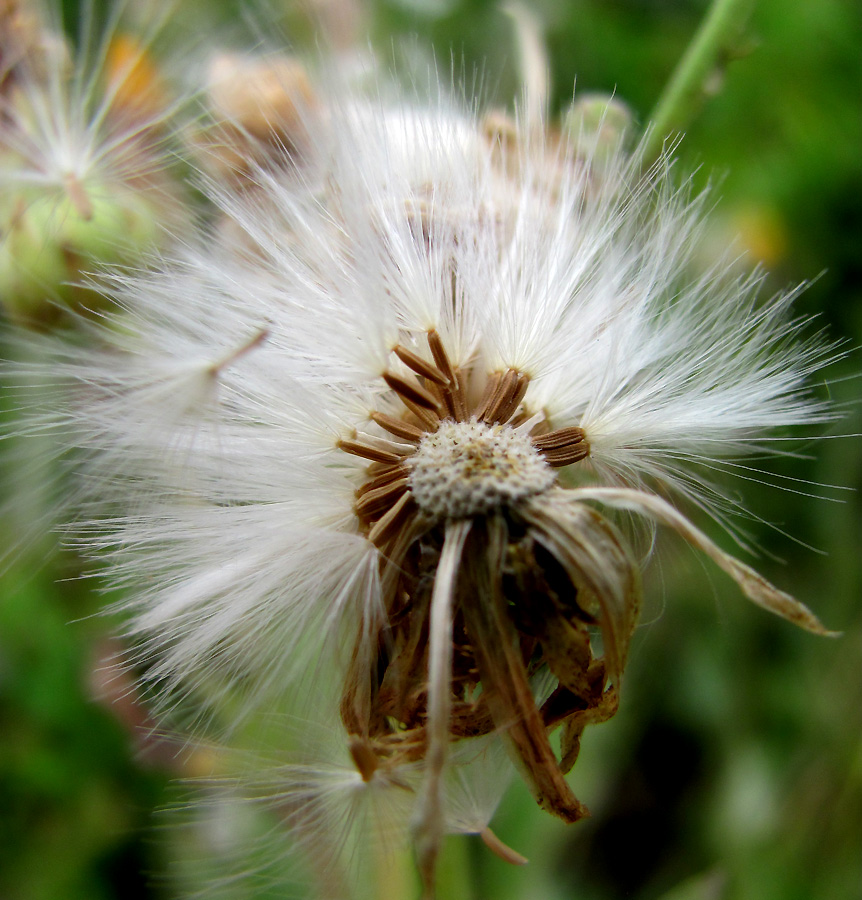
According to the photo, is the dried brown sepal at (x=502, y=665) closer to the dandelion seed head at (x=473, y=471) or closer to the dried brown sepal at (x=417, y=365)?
the dandelion seed head at (x=473, y=471)

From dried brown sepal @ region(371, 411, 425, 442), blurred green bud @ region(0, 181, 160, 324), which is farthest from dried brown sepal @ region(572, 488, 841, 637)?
blurred green bud @ region(0, 181, 160, 324)

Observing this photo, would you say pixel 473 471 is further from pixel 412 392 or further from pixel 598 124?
pixel 598 124

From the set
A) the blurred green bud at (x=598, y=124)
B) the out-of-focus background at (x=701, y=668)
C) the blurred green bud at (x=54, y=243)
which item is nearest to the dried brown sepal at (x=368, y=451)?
the blurred green bud at (x=54, y=243)

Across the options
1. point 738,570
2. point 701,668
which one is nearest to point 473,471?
point 738,570

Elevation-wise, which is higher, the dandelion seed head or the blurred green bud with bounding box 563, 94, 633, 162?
the blurred green bud with bounding box 563, 94, 633, 162

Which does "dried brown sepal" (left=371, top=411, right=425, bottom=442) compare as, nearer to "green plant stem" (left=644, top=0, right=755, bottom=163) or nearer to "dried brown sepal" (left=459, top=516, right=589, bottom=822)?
"dried brown sepal" (left=459, top=516, right=589, bottom=822)

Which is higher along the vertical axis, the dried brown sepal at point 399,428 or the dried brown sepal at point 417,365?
the dried brown sepal at point 417,365

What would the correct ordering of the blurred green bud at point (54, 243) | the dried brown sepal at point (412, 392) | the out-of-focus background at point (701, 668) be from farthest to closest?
the out-of-focus background at point (701, 668) → the blurred green bud at point (54, 243) → the dried brown sepal at point (412, 392)
